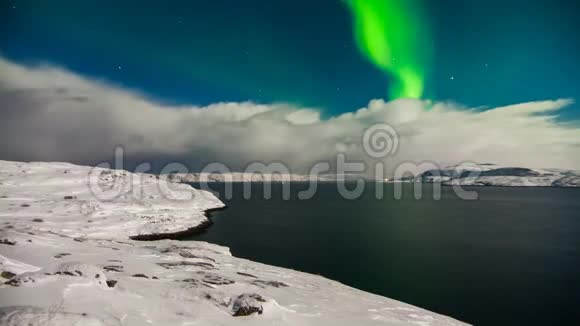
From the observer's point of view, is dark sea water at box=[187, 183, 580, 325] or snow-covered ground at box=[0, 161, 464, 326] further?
dark sea water at box=[187, 183, 580, 325]

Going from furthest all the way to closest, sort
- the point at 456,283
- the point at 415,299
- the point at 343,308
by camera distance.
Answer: the point at 456,283
the point at 415,299
the point at 343,308

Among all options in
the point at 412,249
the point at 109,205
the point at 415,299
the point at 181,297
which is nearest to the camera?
the point at 181,297

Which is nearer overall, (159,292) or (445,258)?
(159,292)

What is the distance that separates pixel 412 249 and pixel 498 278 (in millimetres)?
16553

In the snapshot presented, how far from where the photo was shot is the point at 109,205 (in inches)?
3248

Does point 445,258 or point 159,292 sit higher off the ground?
point 159,292

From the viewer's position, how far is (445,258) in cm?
5016

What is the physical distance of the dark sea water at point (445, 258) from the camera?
32875mm

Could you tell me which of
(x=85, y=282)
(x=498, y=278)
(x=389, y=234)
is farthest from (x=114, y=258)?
(x=389, y=234)

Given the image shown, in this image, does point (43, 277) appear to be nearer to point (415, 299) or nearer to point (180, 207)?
point (415, 299)

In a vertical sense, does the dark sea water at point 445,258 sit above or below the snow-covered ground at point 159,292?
below

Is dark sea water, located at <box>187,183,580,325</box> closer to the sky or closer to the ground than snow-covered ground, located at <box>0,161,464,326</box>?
closer to the ground

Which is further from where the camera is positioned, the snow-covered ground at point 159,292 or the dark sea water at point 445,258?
the dark sea water at point 445,258

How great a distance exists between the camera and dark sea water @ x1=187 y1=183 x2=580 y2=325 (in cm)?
3288
